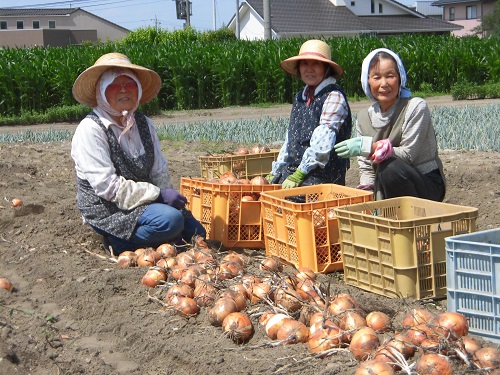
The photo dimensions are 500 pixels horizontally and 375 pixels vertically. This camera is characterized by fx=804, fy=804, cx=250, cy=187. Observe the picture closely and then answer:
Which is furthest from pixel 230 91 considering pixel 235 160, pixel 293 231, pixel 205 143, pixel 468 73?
pixel 293 231

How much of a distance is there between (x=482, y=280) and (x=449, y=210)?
100 cm

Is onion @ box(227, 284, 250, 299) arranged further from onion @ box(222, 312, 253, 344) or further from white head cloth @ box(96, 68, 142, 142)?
white head cloth @ box(96, 68, 142, 142)

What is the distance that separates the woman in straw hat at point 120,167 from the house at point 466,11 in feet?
209

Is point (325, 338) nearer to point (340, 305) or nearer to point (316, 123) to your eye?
point (340, 305)

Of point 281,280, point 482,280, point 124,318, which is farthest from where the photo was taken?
point 124,318

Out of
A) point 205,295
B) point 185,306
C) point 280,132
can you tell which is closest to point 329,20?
point 280,132

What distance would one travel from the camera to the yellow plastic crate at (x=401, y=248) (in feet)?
13.2

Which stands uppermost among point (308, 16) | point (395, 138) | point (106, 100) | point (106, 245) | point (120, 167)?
point (308, 16)

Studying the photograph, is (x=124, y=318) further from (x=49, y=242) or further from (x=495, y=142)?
(x=495, y=142)

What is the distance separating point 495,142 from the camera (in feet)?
28.6

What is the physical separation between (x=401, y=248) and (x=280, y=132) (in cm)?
624

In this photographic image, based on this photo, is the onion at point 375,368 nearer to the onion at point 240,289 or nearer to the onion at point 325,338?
the onion at point 325,338

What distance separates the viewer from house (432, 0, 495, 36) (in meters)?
65.4

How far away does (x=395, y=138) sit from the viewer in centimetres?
487
